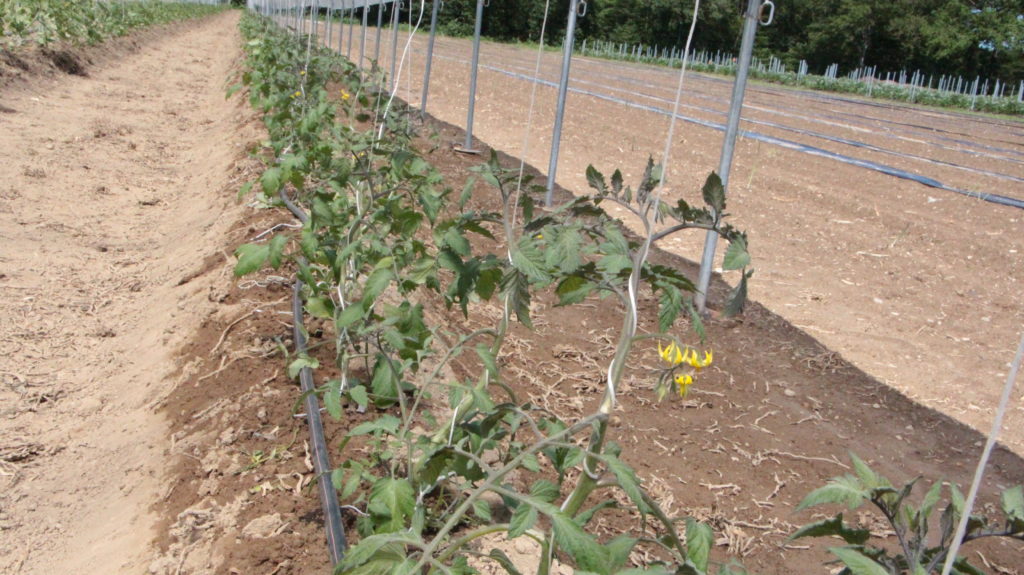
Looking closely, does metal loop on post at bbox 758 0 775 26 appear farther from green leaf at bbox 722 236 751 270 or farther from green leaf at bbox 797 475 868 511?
green leaf at bbox 797 475 868 511

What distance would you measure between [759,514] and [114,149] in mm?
6770

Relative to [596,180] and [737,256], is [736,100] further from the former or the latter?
[737,256]

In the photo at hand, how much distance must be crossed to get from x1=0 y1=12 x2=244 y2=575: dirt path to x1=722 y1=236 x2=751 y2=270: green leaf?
1.58 m

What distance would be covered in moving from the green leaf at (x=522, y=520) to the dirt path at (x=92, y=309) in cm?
127

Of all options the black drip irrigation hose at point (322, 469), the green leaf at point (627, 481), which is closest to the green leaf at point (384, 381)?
the black drip irrigation hose at point (322, 469)

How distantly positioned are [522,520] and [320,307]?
1.59 meters

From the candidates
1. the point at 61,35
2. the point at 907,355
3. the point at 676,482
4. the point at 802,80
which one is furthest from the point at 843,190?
the point at 802,80

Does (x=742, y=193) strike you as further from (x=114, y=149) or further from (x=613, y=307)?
(x=114, y=149)

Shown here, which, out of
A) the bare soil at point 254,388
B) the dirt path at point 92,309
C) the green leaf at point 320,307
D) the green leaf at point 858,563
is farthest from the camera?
the green leaf at point 320,307

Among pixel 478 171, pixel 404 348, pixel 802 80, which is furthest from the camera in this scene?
pixel 802 80

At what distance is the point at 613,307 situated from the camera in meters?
4.49

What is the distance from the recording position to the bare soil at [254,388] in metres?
2.41

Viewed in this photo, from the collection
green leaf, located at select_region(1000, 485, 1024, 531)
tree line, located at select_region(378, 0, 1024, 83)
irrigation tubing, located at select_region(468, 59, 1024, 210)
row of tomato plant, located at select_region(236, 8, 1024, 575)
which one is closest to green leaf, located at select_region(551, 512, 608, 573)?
row of tomato plant, located at select_region(236, 8, 1024, 575)

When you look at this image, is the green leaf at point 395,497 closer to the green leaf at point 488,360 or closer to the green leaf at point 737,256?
the green leaf at point 488,360
